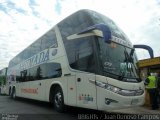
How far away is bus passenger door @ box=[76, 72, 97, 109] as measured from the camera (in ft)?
29.6

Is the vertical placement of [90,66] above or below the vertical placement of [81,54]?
below

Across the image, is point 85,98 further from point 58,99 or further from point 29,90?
point 29,90

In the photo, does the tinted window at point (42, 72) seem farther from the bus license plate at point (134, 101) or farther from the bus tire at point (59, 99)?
the bus license plate at point (134, 101)

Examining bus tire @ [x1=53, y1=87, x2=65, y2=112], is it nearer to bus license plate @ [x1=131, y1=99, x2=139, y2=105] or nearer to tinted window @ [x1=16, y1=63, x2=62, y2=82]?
tinted window @ [x1=16, y1=63, x2=62, y2=82]

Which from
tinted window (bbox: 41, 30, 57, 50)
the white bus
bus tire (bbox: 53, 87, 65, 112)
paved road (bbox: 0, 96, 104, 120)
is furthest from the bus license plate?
tinted window (bbox: 41, 30, 57, 50)

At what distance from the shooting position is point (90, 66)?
930 centimetres

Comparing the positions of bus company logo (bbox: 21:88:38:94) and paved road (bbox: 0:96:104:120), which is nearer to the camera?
paved road (bbox: 0:96:104:120)

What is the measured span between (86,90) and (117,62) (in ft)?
4.56

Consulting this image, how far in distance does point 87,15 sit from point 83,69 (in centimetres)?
201

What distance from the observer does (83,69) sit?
31.7 ft

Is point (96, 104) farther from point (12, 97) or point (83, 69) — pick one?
point (12, 97)

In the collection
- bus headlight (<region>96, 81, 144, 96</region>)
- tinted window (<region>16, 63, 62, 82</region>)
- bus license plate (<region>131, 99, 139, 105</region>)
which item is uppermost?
tinted window (<region>16, 63, 62, 82</region>)

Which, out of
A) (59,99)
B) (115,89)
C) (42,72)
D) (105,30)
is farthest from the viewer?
(42,72)

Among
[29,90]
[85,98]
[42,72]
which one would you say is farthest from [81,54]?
[29,90]
